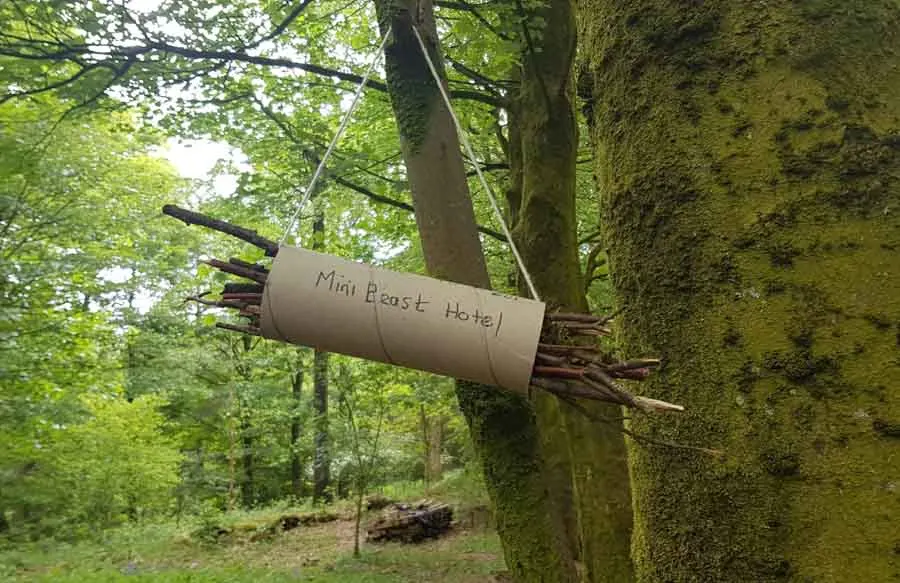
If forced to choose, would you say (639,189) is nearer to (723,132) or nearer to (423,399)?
(723,132)

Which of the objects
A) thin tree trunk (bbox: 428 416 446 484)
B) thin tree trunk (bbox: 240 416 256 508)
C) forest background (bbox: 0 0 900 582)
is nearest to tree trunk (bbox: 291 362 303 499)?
thin tree trunk (bbox: 240 416 256 508)

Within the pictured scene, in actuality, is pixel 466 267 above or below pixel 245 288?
above

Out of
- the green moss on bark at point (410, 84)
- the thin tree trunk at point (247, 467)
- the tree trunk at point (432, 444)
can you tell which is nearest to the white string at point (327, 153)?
the green moss on bark at point (410, 84)

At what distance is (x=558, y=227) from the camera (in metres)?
4.36

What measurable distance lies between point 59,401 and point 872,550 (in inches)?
363

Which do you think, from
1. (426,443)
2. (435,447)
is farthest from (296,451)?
(435,447)

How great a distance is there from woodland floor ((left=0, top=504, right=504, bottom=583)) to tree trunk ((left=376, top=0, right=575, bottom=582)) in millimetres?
6020

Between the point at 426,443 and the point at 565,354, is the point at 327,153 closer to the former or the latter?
the point at 565,354

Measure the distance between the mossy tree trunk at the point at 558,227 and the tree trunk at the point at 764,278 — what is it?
108 inches

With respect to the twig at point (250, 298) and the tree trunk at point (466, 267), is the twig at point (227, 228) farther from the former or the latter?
the tree trunk at point (466, 267)

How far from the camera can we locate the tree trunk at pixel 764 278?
34.3 inches

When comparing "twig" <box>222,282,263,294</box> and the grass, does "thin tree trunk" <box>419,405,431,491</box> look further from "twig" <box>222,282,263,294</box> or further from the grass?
"twig" <box>222,282,263,294</box>

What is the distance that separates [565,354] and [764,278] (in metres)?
0.35

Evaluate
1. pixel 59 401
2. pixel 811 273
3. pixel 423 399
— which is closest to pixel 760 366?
pixel 811 273
